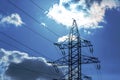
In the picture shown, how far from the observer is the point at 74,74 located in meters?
66.8

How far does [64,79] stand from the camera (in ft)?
225

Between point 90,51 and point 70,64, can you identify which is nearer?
point 70,64

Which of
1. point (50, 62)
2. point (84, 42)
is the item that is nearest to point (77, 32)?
point (84, 42)

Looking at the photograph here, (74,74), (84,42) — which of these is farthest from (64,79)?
(84,42)

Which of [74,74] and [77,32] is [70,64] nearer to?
[74,74]

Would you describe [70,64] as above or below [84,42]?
below

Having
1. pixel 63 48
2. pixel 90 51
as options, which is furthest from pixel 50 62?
pixel 90 51

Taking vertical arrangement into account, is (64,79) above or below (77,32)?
below

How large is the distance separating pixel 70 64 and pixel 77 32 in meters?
6.48

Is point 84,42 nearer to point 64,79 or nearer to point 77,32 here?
point 77,32

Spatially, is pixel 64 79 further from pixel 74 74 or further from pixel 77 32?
pixel 77 32

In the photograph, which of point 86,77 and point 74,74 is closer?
point 74,74

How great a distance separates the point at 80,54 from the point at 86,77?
633 centimetres

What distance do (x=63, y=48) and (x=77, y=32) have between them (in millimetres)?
3610
